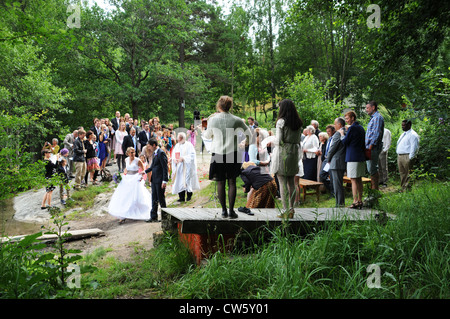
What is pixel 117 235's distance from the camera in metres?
8.05

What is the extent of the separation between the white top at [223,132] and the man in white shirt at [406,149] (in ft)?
19.8

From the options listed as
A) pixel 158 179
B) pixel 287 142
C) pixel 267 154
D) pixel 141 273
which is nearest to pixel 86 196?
pixel 158 179

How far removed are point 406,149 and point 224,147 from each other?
6526mm

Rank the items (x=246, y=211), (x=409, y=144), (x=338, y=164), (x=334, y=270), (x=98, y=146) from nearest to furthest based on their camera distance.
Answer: (x=334, y=270), (x=246, y=211), (x=338, y=164), (x=409, y=144), (x=98, y=146)

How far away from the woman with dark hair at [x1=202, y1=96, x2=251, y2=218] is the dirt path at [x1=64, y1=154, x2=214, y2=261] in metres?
2.51

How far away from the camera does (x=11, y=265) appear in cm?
332

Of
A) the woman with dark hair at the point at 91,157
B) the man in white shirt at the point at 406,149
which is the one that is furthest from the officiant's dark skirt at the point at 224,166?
the woman with dark hair at the point at 91,157

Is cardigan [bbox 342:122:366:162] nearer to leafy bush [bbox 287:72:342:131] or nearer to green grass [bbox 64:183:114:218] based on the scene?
leafy bush [bbox 287:72:342:131]

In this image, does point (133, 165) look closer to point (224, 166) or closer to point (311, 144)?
point (311, 144)

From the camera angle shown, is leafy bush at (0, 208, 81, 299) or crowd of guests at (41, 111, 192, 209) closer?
leafy bush at (0, 208, 81, 299)

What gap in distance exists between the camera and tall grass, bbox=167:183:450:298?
2965 mm

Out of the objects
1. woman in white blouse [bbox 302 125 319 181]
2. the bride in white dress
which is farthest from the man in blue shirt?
the bride in white dress

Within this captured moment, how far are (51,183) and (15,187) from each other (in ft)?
1.51

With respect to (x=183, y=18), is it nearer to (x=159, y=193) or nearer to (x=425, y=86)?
→ (x=159, y=193)
